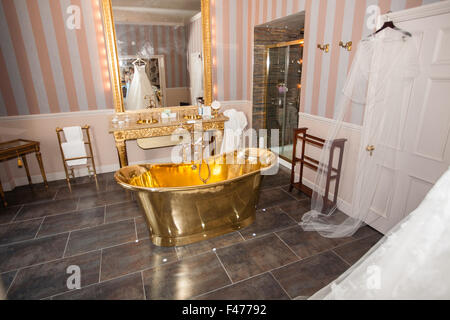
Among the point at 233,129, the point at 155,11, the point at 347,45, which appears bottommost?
the point at 233,129

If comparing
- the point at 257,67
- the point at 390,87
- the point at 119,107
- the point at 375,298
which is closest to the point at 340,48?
the point at 390,87

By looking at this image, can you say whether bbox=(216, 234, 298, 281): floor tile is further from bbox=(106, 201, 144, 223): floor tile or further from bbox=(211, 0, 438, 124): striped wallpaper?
bbox=(211, 0, 438, 124): striped wallpaper

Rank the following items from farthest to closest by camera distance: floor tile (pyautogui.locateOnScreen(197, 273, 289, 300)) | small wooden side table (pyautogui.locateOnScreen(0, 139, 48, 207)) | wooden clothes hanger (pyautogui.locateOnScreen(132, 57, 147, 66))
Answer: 1. wooden clothes hanger (pyautogui.locateOnScreen(132, 57, 147, 66))
2. small wooden side table (pyautogui.locateOnScreen(0, 139, 48, 207))
3. floor tile (pyautogui.locateOnScreen(197, 273, 289, 300))

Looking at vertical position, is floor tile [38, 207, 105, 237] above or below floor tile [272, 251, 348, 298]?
above

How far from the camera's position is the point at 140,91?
13.8 feet

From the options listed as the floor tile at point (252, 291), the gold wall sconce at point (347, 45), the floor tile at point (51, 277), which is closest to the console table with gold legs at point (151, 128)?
the floor tile at point (51, 277)

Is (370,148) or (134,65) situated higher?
(134,65)

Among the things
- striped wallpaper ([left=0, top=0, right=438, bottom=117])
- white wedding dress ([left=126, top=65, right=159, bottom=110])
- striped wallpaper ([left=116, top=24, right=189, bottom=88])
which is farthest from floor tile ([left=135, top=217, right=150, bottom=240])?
striped wallpaper ([left=116, top=24, right=189, bottom=88])

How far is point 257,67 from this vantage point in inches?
186

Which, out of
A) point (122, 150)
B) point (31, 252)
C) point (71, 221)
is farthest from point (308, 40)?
point (31, 252)

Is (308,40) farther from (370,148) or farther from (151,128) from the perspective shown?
(151,128)

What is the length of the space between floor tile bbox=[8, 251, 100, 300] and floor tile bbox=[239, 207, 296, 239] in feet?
4.76

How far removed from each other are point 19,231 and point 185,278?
2.01 metres

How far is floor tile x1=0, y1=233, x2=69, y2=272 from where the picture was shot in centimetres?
243
